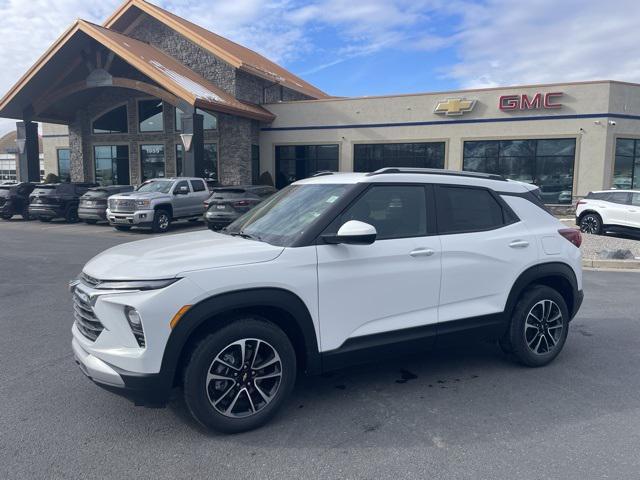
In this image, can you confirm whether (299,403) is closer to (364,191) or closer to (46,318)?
(364,191)

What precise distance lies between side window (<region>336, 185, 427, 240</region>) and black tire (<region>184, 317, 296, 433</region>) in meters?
1.03

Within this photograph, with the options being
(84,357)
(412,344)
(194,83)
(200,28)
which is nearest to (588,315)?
(412,344)

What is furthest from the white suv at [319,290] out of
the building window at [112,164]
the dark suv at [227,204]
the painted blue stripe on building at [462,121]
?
the building window at [112,164]

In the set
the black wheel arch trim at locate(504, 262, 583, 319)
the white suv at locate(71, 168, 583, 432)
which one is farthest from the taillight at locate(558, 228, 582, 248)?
the black wheel arch trim at locate(504, 262, 583, 319)

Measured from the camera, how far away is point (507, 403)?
3891 millimetres

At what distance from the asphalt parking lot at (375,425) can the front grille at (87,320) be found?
0.68 m

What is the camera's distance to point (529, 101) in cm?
2138

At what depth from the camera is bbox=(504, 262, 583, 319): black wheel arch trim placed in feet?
14.5

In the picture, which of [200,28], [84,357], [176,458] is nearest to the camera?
[176,458]

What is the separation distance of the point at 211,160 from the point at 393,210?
905 inches

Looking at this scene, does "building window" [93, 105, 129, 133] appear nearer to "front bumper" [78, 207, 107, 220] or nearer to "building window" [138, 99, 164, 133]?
"building window" [138, 99, 164, 133]

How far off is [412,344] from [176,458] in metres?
1.89

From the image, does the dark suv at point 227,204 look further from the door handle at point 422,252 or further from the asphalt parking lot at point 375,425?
the door handle at point 422,252

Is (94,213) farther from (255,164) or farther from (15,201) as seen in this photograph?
(255,164)
